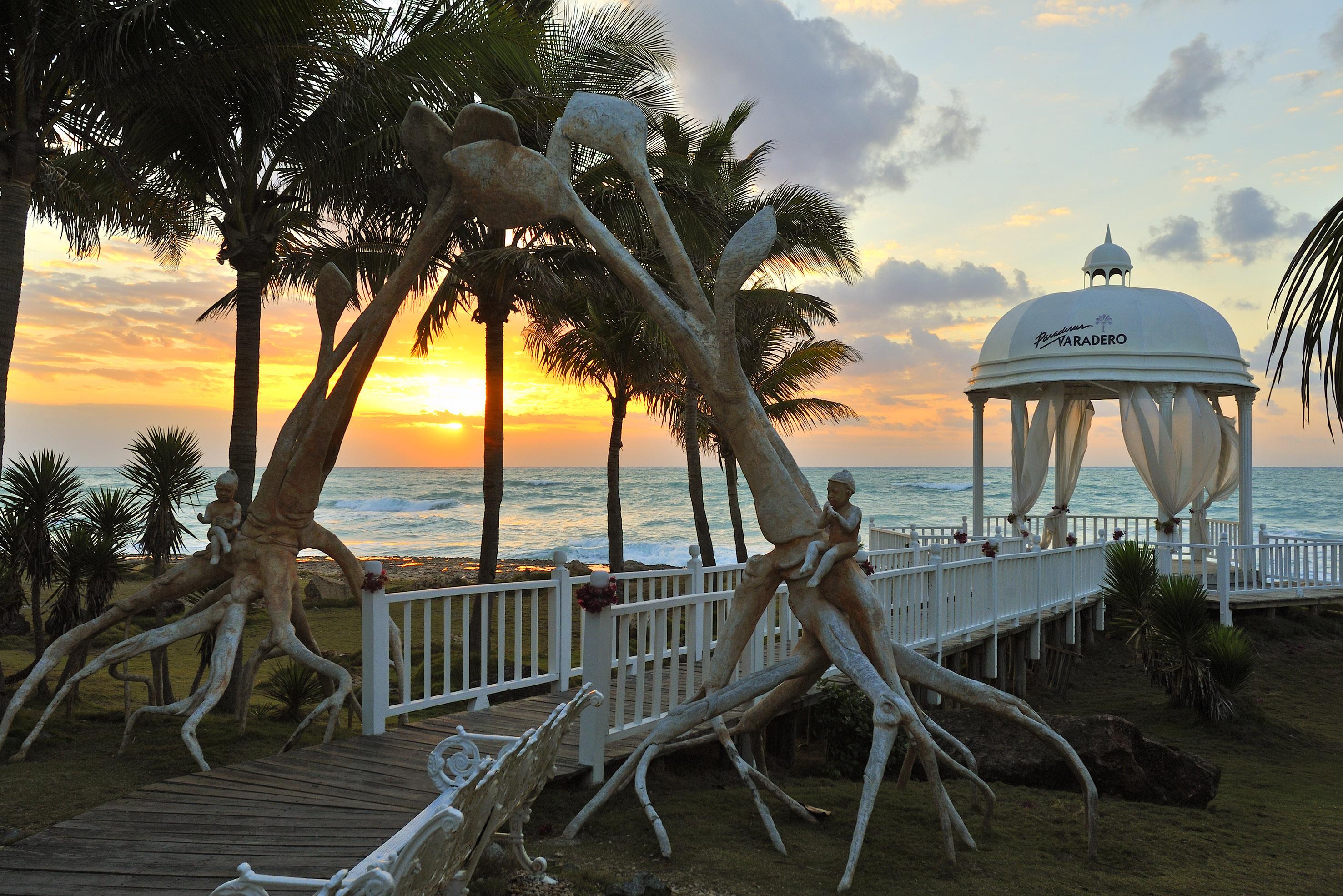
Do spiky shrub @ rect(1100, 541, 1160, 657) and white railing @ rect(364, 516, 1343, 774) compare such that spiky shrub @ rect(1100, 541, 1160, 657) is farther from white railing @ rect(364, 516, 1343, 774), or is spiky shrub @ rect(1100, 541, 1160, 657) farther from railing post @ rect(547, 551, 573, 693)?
railing post @ rect(547, 551, 573, 693)

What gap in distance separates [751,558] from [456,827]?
3.36 meters

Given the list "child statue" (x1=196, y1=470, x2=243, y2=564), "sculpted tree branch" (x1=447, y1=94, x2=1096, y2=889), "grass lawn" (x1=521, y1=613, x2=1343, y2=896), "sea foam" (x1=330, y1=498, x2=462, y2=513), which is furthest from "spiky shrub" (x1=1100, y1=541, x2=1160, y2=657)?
"sea foam" (x1=330, y1=498, x2=462, y2=513)

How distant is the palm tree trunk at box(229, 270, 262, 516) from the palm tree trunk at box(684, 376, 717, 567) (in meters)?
9.39

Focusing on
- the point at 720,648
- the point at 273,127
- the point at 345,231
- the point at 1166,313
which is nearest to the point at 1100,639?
the point at 1166,313

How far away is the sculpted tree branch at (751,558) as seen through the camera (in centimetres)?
547

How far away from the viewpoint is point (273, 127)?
8.69 m

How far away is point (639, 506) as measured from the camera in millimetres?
66500

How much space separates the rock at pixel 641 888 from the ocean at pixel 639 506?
3931 cm

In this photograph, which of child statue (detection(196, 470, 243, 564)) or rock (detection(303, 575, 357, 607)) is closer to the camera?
child statue (detection(196, 470, 243, 564))

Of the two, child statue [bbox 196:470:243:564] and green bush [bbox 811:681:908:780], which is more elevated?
child statue [bbox 196:470:243:564]

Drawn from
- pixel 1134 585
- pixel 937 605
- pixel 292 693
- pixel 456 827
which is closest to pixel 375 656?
pixel 292 693

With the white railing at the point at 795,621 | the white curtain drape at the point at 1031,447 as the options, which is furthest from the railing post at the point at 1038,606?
the white curtain drape at the point at 1031,447

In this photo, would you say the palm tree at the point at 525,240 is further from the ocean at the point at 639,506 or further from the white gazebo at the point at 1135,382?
the ocean at the point at 639,506

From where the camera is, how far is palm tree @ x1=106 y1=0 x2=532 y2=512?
25.0 ft
